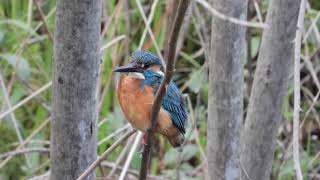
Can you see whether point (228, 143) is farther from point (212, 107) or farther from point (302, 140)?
point (302, 140)

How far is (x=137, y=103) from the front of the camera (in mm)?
2514

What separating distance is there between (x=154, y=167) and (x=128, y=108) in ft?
5.61

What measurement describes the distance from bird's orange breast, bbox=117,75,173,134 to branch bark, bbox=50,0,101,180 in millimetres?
352

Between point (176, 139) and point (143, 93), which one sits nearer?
point (143, 93)

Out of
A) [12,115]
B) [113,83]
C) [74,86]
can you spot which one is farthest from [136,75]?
[113,83]

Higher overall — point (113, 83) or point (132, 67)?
point (132, 67)

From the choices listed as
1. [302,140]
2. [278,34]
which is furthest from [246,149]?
[302,140]

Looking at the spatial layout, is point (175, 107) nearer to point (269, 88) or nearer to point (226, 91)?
point (226, 91)

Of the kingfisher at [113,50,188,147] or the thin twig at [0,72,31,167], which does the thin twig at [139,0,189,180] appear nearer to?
the kingfisher at [113,50,188,147]

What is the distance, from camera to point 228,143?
2.68 metres

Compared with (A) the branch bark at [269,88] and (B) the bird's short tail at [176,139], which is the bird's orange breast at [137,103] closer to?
(B) the bird's short tail at [176,139]

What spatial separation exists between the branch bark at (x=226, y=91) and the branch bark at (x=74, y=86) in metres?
0.63

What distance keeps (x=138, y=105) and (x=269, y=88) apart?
0.56m

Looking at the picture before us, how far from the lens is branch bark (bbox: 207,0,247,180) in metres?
2.52
